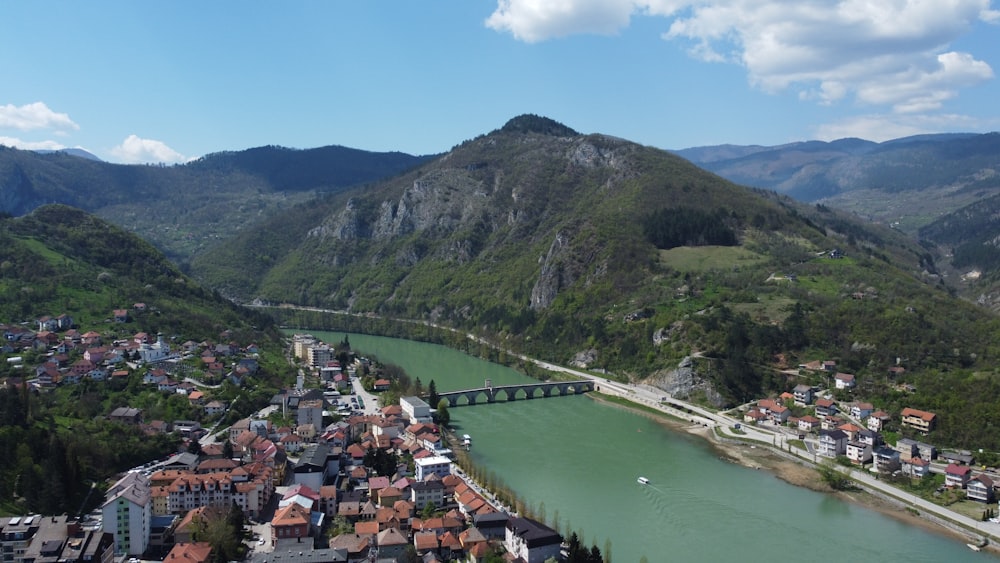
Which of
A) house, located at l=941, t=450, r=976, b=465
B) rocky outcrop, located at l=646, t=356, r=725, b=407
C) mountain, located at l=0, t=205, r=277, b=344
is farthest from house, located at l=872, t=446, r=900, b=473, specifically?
mountain, located at l=0, t=205, r=277, b=344

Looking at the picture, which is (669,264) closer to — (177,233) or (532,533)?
(532,533)

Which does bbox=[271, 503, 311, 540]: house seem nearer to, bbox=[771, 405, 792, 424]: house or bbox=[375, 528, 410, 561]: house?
bbox=[375, 528, 410, 561]: house

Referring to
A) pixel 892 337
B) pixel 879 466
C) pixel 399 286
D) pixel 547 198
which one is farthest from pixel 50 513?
pixel 547 198

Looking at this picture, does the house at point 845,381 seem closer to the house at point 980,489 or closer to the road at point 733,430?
the road at point 733,430

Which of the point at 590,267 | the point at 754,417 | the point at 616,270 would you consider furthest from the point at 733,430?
the point at 590,267

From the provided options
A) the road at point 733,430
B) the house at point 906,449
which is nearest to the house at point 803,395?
the road at point 733,430
